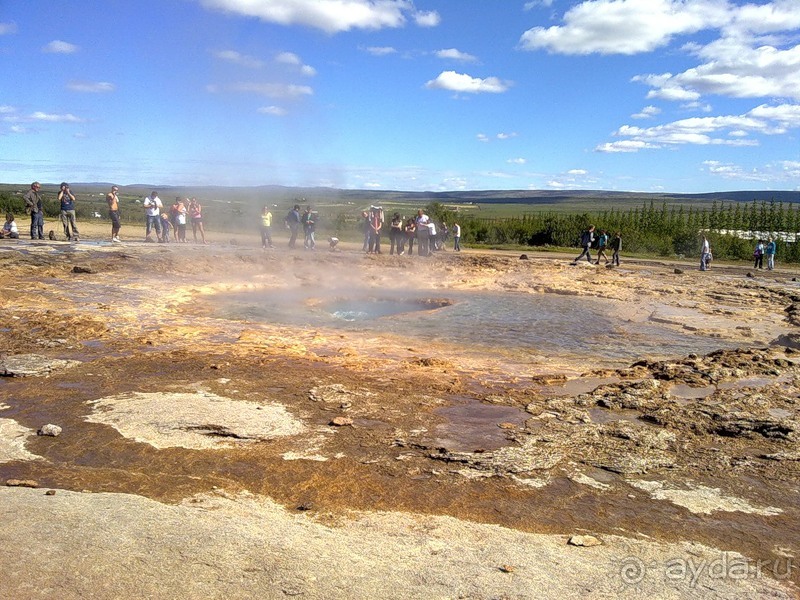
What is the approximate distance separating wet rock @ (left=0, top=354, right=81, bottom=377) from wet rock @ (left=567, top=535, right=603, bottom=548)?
510cm

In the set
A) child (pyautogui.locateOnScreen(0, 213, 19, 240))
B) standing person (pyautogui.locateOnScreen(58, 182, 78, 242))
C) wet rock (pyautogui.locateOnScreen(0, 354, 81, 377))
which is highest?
standing person (pyautogui.locateOnScreen(58, 182, 78, 242))

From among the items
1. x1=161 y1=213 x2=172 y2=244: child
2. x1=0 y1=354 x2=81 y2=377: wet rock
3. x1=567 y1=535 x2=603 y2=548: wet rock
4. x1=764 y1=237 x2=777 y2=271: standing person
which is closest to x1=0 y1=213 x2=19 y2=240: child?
x1=161 y1=213 x2=172 y2=244: child

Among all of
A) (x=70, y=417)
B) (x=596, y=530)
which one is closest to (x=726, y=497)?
(x=596, y=530)

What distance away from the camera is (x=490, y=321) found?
10562 mm

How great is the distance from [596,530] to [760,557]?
0.81 meters

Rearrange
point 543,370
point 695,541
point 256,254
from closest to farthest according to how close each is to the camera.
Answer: point 695,541 → point 543,370 → point 256,254

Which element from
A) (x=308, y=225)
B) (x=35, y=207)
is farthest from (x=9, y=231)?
(x=308, y=225)

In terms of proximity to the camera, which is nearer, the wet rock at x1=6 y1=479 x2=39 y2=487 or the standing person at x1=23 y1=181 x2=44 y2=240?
the wet rock at x1=6 y1=479 x2=39 y2=487

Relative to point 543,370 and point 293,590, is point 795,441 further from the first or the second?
point 293,590

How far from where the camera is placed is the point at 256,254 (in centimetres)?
1616

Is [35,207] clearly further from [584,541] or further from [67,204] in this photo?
[584,541]

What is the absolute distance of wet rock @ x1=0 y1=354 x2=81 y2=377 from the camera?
5988 mm

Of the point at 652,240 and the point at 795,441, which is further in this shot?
the point at 652,240

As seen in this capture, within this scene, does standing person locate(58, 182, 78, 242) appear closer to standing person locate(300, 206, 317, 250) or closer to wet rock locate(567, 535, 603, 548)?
standing person locate(300, 206, 317, 250)
